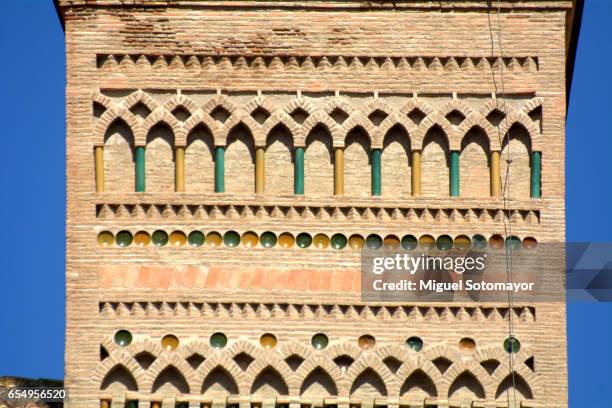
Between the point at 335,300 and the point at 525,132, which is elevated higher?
the point at 525,132

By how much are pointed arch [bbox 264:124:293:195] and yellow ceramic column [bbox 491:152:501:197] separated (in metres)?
1.83

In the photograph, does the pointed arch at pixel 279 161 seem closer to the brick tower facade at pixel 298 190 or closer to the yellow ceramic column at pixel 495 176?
the brick tower facade at pixel 298 190

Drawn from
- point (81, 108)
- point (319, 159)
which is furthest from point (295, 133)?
point (81, 108)

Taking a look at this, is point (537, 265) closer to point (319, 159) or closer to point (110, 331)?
point (319, 159)

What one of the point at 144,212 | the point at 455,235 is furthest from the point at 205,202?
the point at 455,235

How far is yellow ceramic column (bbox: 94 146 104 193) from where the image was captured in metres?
23.5

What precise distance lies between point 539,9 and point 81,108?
4.31 meters

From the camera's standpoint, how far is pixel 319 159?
23.6 m

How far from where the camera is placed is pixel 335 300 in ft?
76.1

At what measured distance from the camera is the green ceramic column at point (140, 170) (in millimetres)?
23484

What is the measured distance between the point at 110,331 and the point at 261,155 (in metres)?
2.12

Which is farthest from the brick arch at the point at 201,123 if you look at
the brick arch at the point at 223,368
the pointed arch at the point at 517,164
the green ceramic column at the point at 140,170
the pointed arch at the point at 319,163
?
the pointed arch at the point at 517,164

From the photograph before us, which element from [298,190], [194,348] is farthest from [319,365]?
[298,190]

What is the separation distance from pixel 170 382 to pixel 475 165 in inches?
135
